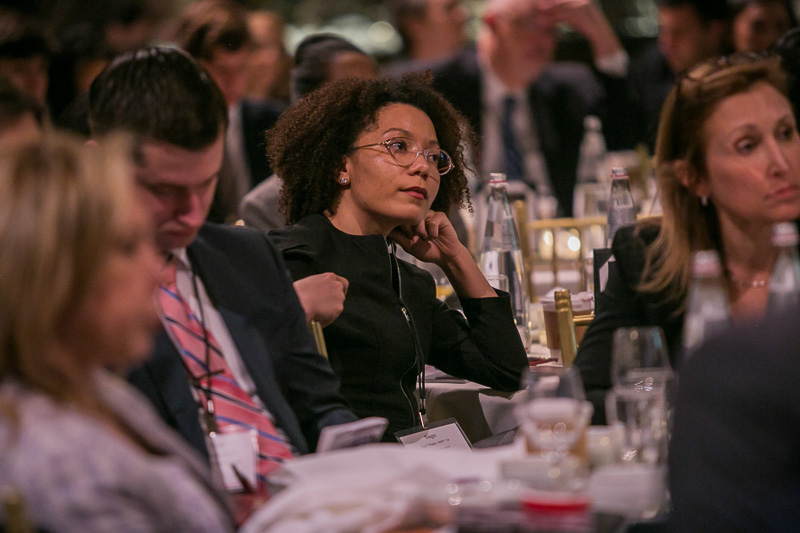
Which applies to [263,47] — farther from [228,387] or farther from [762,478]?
[762,478]

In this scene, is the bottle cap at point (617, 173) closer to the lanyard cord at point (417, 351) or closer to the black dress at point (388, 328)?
the black dress at point (388, 328)

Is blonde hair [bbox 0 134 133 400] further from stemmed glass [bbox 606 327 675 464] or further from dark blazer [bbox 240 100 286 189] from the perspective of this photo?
dark blazer [bbox 240 100 286 189]

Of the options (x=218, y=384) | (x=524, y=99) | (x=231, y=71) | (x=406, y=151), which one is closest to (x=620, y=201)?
(x=406, y=151)

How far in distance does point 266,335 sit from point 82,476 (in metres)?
0.92

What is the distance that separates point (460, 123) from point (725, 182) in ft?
2.96

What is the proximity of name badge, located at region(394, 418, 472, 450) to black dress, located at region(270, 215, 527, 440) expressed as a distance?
127mm

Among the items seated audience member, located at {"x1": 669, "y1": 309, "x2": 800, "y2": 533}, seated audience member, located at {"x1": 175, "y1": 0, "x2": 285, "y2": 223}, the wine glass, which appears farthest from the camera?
seated audience member, located at {"x1": 175, "y1": 0, "x2": 285, "y2": 223}

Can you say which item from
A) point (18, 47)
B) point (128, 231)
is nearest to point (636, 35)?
point (18, 47)

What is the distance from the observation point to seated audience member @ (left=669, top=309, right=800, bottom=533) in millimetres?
1180

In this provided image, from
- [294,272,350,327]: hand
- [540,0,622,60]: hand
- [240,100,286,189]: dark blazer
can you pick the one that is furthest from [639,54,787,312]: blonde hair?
[240,100,286,189]: dark blazer

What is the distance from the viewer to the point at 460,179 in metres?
2.98

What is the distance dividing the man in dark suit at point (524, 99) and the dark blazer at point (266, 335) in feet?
11.6

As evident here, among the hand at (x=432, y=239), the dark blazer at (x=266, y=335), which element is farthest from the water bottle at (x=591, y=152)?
the dark blazer at (x=266, y=335)

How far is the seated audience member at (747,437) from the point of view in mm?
1180
